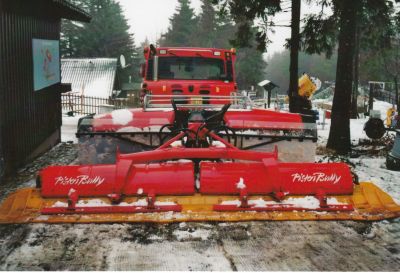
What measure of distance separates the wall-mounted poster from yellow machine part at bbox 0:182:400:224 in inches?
240

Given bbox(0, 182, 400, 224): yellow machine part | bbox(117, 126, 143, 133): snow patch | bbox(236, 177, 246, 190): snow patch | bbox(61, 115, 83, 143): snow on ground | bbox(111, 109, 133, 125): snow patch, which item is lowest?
bbox(61, 115, 83, 143): snow on ground

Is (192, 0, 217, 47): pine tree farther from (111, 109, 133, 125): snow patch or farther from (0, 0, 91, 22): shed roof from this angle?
(111, 109, 133, 125): snow patch

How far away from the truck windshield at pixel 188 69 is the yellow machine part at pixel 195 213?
19.9 ft

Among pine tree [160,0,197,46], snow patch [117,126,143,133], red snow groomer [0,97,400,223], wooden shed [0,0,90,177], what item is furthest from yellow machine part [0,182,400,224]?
pine tree [160,0,197,46]

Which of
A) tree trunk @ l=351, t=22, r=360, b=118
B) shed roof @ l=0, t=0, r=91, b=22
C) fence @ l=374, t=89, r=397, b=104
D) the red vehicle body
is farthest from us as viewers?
fence @ l=374, t=89, r=397, b=104

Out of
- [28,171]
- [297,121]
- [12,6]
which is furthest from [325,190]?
[12,6]

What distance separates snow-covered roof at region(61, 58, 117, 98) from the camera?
34.1 metres

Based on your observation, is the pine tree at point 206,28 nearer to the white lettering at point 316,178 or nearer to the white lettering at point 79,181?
the white lettering at point 316,178

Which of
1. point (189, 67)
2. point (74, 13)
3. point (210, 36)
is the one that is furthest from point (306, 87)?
point (210, 36)

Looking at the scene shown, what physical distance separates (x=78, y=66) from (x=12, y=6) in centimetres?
2829

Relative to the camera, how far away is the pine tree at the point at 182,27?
187 feet

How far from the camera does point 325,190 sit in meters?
5.41

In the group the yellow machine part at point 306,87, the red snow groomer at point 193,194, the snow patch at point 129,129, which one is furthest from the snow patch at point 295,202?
the yellow machine part at point 306,87

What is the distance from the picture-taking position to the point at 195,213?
510 cm
